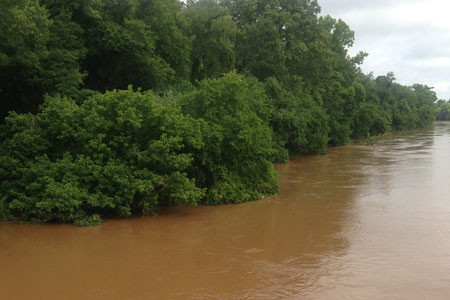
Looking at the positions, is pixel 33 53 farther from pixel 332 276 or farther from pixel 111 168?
pixel 332 276

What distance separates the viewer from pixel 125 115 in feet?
49.2

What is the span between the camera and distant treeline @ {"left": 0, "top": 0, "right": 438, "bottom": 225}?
14445mm

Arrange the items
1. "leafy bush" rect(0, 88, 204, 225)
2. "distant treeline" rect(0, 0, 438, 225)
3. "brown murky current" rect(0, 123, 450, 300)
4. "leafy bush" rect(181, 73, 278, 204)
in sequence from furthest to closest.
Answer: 1. "leafy bush" rect(181, 73, 278, 204)
2. "distant treeline" rect(0, 0, 438, 225)
3. "leafy bush" rect(0, 88, 204, 225)
4. "brown murky current" rect(0, 123, 450, 300)

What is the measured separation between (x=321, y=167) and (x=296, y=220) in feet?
48.3

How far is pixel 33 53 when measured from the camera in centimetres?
1772

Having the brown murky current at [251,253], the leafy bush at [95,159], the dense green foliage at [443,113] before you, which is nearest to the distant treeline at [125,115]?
the leafy bush at [95,159]

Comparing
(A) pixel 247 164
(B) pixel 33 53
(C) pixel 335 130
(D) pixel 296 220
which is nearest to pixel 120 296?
(D) pixel 296 220

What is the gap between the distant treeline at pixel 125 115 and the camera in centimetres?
1445

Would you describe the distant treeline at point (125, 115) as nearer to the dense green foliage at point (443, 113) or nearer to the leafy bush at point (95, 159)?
the leafy bush at point (95, 159)

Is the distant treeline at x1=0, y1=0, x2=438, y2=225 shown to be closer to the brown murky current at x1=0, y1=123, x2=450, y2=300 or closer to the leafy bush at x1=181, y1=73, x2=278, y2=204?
the leafy bush at x1=181, y1=73, x2=278, y2=204

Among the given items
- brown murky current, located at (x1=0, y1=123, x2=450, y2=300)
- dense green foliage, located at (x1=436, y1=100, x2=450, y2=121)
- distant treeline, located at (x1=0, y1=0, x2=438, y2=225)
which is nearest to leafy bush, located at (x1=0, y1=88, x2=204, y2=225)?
distant treeline, located at (x1=0, y1=0, x2=438, y2=225)

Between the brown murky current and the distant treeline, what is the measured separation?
0.99 m

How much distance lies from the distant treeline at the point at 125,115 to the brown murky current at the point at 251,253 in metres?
0.99

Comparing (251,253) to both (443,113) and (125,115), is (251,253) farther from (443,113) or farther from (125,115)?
(443,113)
